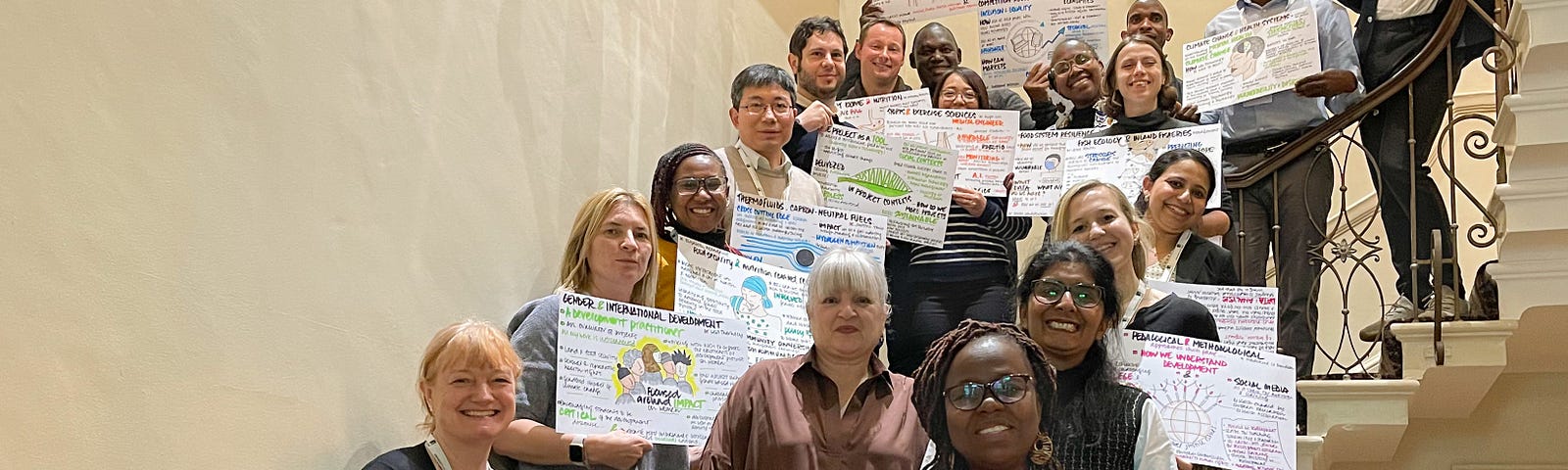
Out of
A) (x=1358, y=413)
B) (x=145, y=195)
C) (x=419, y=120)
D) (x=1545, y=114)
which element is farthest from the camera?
(x=1358, y=413)

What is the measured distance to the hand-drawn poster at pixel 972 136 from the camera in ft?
15.5

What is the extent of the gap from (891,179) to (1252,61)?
1502 mm

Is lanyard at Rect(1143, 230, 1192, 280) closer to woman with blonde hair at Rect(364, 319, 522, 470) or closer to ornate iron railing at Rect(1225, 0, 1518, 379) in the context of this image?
ornate iron railing at Rect(1225, 0, 1518, 379)

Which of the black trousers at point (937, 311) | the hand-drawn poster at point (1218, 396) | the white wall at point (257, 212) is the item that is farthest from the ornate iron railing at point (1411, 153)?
the white wall at point (257, 212)

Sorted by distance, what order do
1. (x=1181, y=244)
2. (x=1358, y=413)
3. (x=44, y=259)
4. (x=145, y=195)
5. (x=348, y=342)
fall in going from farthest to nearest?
(x=1358, y=413)
(x=1181, y=244)
(x=348, y=342)
(x=145, y=195)
(x=44, y=259)

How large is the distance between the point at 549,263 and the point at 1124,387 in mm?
2108

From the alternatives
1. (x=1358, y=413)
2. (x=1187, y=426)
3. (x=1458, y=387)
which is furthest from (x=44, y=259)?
(x=1458, y=387)

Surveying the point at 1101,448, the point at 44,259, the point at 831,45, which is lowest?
the point at 1101,448

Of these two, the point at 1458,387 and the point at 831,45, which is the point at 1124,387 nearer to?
the point at 831,45

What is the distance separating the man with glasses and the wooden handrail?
1653mm

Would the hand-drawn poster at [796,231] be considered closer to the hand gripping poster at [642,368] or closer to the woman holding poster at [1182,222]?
the hand gripping poster at [642,368]

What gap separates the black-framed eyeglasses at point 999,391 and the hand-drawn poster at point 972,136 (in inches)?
88.9

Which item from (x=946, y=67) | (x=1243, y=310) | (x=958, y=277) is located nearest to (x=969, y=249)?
(x=958, y=277)

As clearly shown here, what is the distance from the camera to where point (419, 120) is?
3568mm
